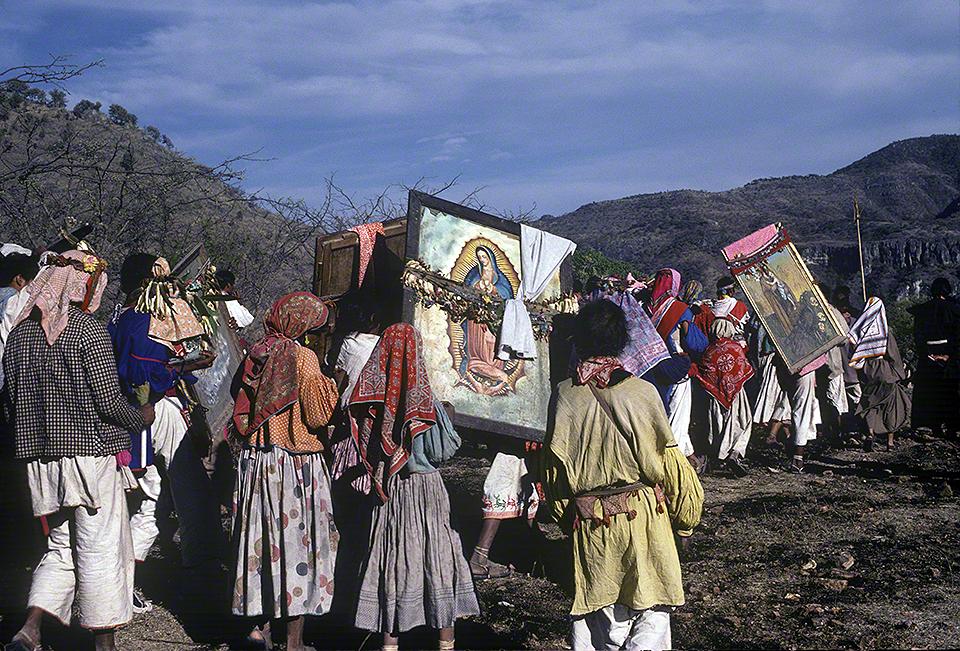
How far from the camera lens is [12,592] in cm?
621

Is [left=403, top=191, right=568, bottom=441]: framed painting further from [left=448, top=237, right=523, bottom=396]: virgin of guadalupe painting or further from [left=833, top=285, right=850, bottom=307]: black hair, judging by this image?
[left=833, top=285, right=850, bottom=307]: black hair

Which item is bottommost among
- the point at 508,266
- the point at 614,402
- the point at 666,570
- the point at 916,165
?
the point at 666,570

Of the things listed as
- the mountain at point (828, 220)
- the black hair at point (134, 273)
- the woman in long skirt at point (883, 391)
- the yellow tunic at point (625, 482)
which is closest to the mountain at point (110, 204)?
the black hair at point (134, 273)

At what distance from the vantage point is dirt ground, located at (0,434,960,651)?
529cm

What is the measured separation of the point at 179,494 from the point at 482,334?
2.41 meters

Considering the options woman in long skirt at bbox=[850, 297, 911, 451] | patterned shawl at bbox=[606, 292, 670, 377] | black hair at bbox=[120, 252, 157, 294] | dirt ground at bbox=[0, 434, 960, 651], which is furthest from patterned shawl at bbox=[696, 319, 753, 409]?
black hair at bbox=[120, 252, 157, 294]

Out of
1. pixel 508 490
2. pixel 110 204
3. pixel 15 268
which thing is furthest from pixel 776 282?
pixel 110 204

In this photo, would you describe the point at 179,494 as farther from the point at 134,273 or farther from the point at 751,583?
the point at 751,583

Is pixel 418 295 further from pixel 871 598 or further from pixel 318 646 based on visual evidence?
pixel 871 598

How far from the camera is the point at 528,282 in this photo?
6.57 meters

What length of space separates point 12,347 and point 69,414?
1.61 feet

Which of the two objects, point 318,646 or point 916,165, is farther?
point 916,165

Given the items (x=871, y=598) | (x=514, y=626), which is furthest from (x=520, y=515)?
(x=871, y=598)

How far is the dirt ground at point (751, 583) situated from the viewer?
5.29 meters
